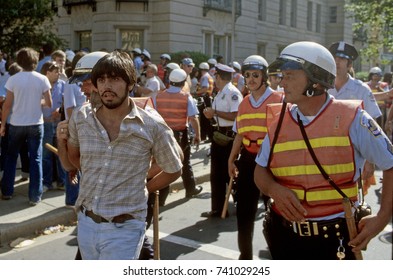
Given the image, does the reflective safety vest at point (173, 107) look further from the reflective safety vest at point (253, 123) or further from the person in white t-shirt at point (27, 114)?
the reflective safety vest at point (253, 123)

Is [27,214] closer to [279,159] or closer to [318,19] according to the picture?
[279,159]

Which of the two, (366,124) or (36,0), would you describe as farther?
(36,0)

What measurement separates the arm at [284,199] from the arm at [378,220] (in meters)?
0.31

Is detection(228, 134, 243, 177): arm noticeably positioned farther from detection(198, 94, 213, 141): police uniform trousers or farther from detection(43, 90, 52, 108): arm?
detection(198, 94, 213, 141): police uniform trousers

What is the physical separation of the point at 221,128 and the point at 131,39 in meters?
16.2

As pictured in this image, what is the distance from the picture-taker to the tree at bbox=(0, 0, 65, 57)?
15.5 metres

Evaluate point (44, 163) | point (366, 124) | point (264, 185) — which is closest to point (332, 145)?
point (366, 124)

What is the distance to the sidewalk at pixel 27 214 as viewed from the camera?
5.52 meters

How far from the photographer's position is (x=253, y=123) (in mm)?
4816

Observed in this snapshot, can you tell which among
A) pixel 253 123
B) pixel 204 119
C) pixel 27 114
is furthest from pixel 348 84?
pixel 204 119

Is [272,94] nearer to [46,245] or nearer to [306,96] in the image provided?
[306,96]

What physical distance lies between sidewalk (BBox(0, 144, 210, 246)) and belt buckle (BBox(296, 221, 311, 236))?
3.74m
